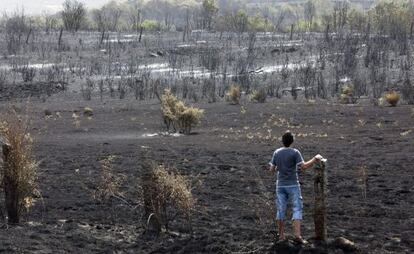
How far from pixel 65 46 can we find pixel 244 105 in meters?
32.8

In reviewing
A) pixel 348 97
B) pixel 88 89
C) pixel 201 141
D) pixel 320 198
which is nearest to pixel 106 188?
pixel 320 198

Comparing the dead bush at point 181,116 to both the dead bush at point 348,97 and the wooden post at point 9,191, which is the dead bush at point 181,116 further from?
the wooden post at point 9,191

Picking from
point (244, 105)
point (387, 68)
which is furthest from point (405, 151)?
point (387, 68)

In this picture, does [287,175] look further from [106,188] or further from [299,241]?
[106,188]

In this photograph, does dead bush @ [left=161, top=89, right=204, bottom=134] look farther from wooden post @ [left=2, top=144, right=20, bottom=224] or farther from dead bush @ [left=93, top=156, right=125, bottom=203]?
wooden post @ [left=2, top=144, right=20, bottom=224]

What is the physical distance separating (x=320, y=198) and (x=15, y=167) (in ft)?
14.9

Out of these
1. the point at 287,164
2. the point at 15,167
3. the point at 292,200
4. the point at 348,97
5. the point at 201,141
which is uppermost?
the point at 287,164

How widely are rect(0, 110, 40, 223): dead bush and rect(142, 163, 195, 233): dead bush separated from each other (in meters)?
1.77

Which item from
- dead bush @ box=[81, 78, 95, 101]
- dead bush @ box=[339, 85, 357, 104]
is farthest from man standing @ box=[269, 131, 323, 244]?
dead bush @ box=[81, 78, 95, 101]

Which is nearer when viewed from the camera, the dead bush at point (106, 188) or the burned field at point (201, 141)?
the burned field at point (201, 141)

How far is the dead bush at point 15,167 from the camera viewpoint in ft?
33.6

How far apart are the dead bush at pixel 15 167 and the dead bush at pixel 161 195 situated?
1.77 m

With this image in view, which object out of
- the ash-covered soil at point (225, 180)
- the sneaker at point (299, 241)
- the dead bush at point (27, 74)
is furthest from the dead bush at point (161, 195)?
the dead bush at point (27, 74)

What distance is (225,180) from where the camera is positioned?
15844 millimetres
